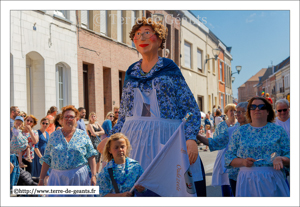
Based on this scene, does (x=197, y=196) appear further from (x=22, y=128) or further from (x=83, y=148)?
(x=22, y=128)

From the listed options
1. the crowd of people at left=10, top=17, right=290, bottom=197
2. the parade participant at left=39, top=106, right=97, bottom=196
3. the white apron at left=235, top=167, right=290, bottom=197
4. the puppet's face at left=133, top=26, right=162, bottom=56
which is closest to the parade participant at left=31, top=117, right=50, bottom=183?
the parade participant at left=39, top=106, right=97, bottom=196

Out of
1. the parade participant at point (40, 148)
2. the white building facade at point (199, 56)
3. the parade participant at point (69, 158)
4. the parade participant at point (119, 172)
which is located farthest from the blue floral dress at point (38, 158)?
the parade participant at point (119, 172)

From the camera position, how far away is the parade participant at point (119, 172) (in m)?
3.40

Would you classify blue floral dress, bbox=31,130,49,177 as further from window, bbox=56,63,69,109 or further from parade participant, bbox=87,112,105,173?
window, bbox=56,63,69,109

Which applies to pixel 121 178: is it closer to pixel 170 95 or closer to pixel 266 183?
pixel 170 95

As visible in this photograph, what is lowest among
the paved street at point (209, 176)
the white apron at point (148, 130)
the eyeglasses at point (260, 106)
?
the paved street at point (209, 176)

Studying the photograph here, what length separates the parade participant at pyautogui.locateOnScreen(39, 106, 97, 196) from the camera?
453cm

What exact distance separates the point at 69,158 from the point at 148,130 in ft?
4.72

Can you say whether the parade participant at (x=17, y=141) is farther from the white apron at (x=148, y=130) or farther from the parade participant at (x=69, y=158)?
the white apron at (x=148, y=130)

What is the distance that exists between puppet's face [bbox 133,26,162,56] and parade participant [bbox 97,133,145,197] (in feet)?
2.77

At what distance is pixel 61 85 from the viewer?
504 inches

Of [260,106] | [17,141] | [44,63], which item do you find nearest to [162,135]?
[260,106]

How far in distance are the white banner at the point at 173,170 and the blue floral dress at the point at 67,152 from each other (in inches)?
60.1
